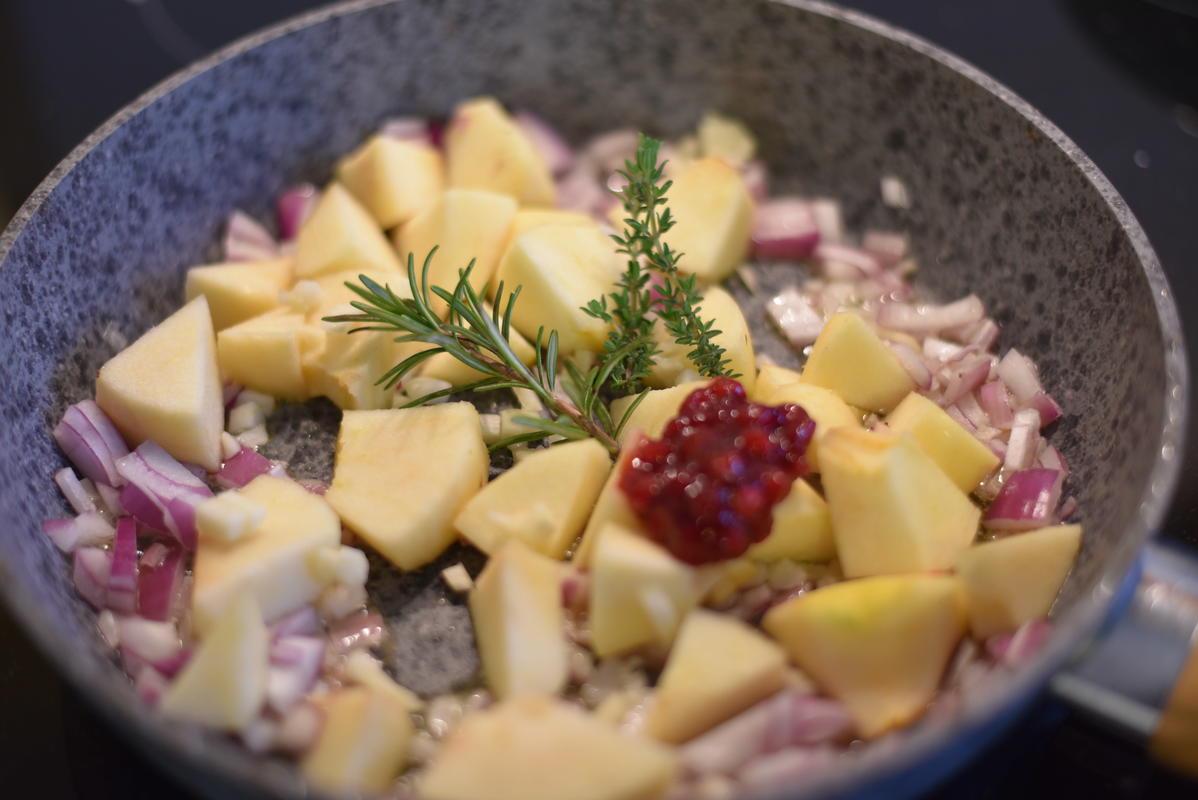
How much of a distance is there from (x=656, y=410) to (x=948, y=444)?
0.43 meters

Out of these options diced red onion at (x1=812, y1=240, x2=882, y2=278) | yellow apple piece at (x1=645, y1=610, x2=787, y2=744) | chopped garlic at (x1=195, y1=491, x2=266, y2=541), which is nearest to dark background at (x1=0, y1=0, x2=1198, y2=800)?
diced red onion at (x1=812, y1=240, x2=882, y2=278)

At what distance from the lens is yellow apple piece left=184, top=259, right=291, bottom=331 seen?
165 centimetres

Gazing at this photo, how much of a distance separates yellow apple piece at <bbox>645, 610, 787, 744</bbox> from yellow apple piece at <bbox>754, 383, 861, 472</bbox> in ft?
1.08

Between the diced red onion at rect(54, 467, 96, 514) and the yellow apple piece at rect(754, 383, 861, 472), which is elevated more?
the yellow apple piece at rect(754, 383, 861, 472)

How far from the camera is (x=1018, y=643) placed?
48.1 inches

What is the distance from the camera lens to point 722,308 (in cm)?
161

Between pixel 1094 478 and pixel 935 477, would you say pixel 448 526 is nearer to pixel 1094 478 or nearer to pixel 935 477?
pixel 935 477

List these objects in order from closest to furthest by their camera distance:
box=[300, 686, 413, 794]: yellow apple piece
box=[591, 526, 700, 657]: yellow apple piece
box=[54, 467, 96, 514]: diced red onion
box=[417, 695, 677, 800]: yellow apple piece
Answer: box=[417, 695, 677, 800]: yellow apple piece < box=[300, 686, 413, 794]: yellow apple piece < box=[591, 526, 700, 657]: yellow apple piece < box=[54, 467, 96, 514]: diced red onion

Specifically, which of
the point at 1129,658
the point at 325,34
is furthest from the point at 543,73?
the point at 1129,658

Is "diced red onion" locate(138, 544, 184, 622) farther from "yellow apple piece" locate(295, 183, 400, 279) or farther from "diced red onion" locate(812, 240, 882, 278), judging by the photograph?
"diced red onion" locate(812, 240, 882, 278)

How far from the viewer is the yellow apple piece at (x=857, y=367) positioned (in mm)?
1508

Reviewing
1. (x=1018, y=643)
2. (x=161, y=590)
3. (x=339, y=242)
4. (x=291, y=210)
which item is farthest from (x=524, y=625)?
(x=291, y=210)

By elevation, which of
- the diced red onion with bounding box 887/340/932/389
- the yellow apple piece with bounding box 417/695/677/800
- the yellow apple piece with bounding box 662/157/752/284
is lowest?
the yellow apple piece with bounding box 417/695/677/800

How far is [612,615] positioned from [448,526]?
1.01ft
